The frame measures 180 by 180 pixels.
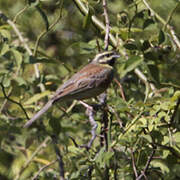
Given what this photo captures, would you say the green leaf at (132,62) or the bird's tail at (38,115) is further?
the bird's tail at (38,115)

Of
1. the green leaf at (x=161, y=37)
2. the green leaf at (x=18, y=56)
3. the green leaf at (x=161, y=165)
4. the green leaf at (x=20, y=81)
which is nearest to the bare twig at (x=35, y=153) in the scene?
the green leaf at (x=20, y=81)

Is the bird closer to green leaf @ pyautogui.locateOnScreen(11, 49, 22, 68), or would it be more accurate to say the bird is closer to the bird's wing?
the bird's wing

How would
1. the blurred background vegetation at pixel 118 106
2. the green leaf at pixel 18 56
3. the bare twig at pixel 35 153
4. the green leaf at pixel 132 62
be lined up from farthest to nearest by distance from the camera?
the bare twig at pixel 35 153 → the green leaf at pixel 18 56 → the blurred background vegetation at pixel 118 106 → the green leaf at pixel 132 62

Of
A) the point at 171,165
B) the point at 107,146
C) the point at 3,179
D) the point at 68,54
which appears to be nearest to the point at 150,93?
the point at 171,165

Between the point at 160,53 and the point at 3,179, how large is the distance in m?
4.10

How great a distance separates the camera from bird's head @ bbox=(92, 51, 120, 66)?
481 centimetres

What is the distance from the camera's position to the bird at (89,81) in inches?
191

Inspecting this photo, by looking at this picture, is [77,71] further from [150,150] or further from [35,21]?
[35,21]

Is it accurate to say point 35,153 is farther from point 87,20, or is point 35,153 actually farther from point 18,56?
point 87,20

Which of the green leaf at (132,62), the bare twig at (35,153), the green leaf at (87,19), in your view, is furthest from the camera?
the bare twig at (35,153)

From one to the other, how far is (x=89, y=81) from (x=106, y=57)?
0.46 meters

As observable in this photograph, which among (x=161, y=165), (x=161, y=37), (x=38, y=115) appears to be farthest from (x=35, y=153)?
(x=161, y=37)

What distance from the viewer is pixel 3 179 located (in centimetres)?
697

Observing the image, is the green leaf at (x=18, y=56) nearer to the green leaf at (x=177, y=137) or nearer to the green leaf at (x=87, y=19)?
the green leaf at (x=87, y=19)
